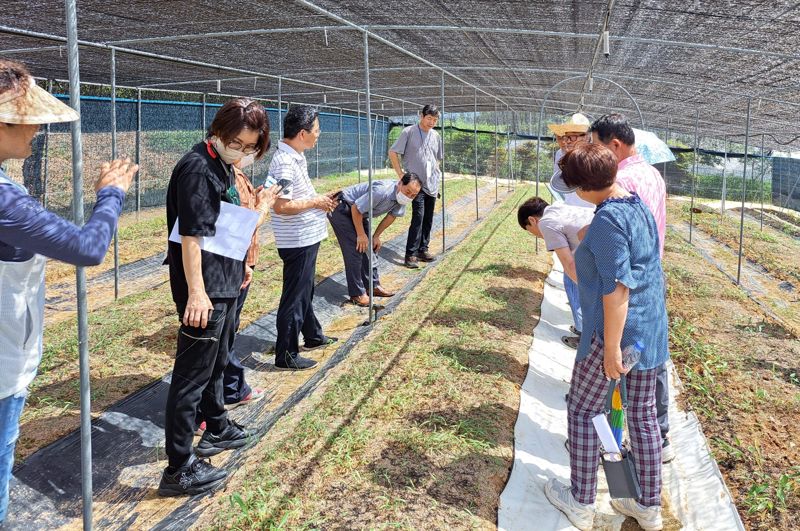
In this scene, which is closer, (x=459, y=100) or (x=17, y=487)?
(x=17, y=487)

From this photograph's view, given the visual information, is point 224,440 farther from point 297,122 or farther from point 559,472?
point 297,122

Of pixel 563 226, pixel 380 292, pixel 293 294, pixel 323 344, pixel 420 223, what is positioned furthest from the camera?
pixel 420 223

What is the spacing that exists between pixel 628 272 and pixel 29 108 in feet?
6.09

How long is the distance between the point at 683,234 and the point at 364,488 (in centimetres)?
1047

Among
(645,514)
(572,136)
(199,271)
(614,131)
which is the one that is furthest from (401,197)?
(645,514)

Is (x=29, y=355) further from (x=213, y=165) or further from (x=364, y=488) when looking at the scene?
(x=364, y=488)

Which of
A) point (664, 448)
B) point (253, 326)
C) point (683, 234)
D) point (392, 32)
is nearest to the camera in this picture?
point (664, 448)

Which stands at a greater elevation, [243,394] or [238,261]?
[238,261]

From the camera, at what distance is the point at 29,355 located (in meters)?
1.82

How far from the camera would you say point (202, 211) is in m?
2.35

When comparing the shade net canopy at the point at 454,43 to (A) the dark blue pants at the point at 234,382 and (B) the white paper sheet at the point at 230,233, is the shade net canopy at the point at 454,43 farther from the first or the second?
(A) the dark blue pants at the point at 234,382

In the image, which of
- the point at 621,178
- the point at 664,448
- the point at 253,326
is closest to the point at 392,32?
the point at 253,326

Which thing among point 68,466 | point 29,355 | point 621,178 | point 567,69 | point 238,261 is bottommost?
point 68,466

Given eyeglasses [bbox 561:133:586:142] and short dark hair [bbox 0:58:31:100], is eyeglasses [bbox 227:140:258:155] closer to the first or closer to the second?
short dark hair [bbox 0:58:31:100]
